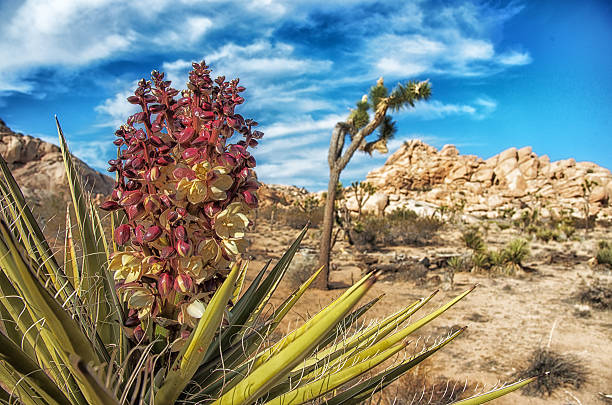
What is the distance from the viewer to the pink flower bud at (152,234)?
114 cm

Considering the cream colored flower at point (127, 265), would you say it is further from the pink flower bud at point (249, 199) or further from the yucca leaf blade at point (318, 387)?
the yucca leaf blade at point (318, 387)

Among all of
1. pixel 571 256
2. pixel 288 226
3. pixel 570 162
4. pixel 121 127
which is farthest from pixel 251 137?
pixel 570 162

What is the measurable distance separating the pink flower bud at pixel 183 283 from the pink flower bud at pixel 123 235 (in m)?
0.20

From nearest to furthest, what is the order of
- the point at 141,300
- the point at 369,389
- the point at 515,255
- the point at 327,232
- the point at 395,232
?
the point at 141,300 → the point at 369,389 → the point at 327,232 → the point at 515,255 → the point at 395,232

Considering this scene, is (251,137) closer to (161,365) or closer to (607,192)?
(161,365)

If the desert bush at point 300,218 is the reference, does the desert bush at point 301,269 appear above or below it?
below

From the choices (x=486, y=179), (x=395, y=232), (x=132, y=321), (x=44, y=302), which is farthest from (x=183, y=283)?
(x=486, y=179)

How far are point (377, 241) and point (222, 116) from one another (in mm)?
19045

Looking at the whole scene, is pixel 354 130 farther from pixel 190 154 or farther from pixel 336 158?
pixel 190 154

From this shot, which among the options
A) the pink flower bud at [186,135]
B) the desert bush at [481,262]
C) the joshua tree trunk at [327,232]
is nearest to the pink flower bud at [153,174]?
the pink flower bud at [186,135]

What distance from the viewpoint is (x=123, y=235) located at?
1.19 meters

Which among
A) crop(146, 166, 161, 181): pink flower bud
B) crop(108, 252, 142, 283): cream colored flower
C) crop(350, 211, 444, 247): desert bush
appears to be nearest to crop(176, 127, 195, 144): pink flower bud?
crop(146, 166, 161, 181): pink flower bud

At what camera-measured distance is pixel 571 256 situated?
50.6 ft

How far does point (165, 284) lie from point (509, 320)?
812 cm
